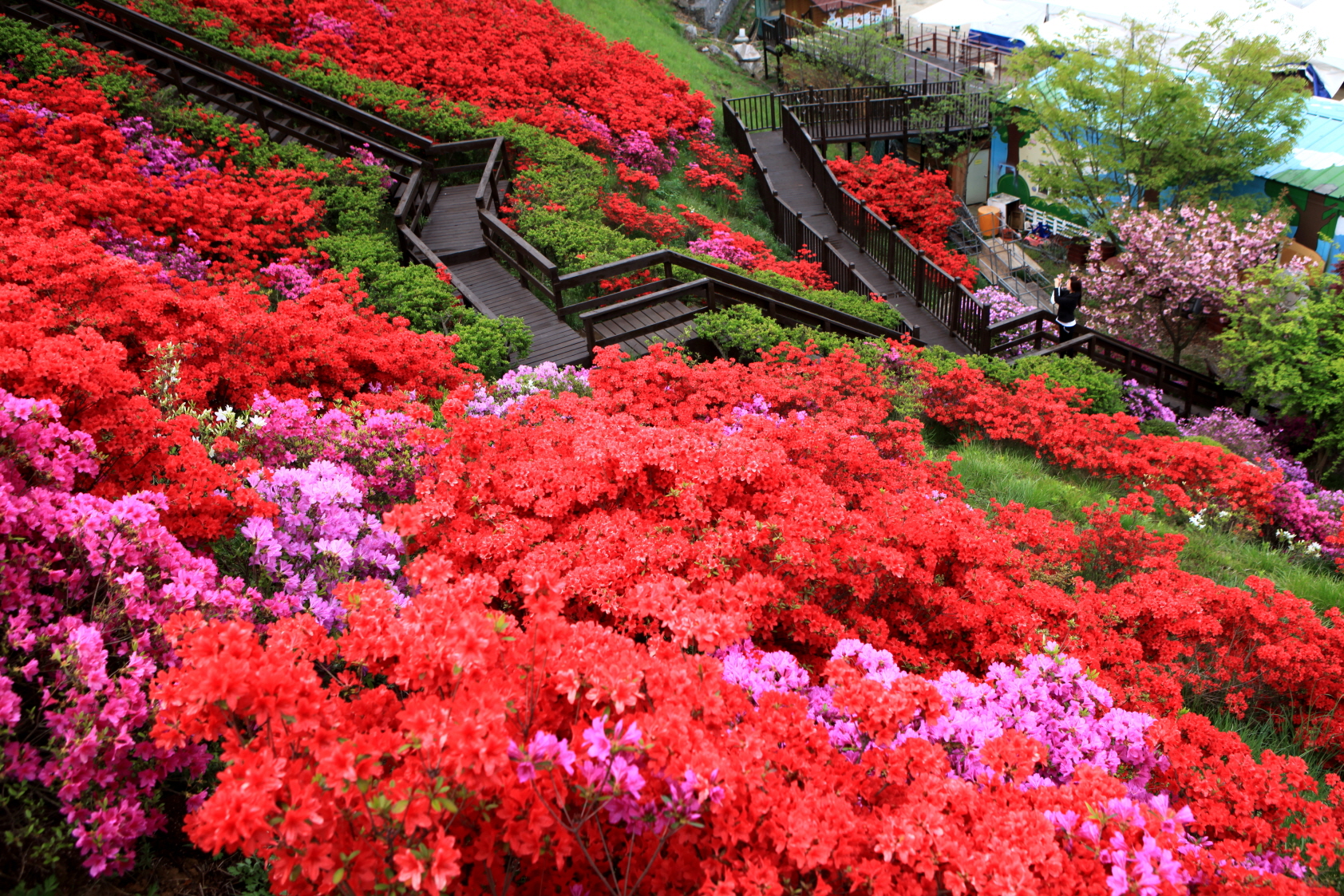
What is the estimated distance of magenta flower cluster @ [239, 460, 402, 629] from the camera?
12.5 feet

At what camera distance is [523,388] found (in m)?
7.20

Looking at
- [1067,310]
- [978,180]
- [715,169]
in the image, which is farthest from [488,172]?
[978,180]

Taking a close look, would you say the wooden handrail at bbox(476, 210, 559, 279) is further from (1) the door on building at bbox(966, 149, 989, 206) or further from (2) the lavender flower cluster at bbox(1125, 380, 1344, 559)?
(1) the door on building at bbox(966, 149, 989, 206)

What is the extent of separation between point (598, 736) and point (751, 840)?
82cm

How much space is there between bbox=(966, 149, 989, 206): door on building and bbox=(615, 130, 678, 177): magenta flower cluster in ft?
42.7

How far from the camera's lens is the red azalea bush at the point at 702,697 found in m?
2.20

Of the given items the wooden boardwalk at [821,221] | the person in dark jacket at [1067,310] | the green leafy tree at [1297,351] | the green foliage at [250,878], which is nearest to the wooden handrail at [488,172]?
the wooden boardwalk at [821,221]

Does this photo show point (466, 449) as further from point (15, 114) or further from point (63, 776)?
point (15, 114)

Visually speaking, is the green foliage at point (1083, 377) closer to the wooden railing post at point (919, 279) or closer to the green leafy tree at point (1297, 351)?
the green leafy tree at point (1297, 351)

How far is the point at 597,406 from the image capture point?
260 inches

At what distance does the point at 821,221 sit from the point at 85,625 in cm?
1735

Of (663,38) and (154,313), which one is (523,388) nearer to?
(154,313)

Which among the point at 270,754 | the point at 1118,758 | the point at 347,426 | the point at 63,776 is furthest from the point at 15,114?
the point at 1118,758

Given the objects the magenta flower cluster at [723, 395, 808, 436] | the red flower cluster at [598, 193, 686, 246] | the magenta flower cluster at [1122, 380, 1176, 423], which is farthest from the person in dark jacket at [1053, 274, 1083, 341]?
the magenta flower cluster at [723, 395, 808, 436]
